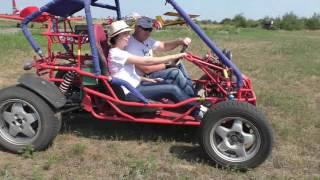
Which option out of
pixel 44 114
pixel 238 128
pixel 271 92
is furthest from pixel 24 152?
pixel 271 92

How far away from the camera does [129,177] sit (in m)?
4.36

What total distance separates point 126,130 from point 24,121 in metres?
1.40

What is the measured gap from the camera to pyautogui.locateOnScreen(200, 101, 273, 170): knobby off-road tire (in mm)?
4527

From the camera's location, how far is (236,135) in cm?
466

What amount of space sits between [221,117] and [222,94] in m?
0.83

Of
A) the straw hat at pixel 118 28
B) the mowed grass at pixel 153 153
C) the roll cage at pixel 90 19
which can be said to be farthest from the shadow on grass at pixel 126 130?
the straw hat at pixel 118 28

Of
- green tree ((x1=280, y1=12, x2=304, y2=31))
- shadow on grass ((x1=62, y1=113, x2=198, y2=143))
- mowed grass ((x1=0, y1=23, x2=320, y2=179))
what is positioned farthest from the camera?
green tree ((x1=280, y1=12, x2=304, y2=31))

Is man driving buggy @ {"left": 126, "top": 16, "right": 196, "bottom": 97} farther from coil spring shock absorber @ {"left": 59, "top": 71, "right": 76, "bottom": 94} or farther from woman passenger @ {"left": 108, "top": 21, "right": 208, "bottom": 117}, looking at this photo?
coil spring shock absorber @ {"left": 59, "top": 71, "right": 76, "bottom": 94}

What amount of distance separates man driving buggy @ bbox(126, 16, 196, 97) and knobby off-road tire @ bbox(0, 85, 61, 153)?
4.12ft

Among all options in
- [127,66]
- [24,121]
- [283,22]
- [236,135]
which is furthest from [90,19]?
[283,22]

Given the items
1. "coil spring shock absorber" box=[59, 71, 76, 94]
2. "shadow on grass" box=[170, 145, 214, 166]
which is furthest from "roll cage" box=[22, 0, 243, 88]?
"shadow on grass" box=[170, 145, 214, 166]

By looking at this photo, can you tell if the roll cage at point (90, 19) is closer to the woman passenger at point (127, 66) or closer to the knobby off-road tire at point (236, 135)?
the woman passenger at point (127, 66)

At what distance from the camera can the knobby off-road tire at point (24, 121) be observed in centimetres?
486

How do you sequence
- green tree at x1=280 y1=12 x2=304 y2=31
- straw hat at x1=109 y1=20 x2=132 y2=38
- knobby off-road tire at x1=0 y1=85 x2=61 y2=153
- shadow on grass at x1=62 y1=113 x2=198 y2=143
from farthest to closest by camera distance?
green tree at x1=280 y1=12 x2=304 y2=31 → shadow on grass at x1=62 y1=113 x2=198 y2=143 → straw hat at x1=109 y1=20 x2=132 y2=38 → knobby off-road tire at x1=0 y1=85 x2=61 y2=153
